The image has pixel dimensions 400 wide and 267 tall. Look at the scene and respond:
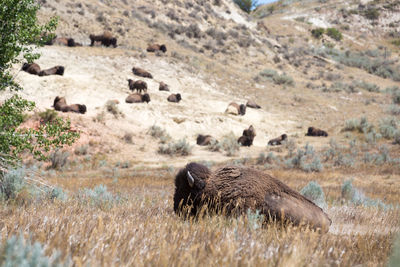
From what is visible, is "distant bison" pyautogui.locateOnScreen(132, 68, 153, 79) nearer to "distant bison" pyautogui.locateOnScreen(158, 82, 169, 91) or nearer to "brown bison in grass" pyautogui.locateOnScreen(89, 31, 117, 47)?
"distant bison" pyautogui.locateOnScreen(158, 82, 169, 91)

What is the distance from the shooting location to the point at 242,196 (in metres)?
3.27

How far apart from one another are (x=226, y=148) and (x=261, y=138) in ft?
15.8

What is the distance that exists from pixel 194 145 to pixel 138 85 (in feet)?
22.3

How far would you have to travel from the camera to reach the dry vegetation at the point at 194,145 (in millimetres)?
1879

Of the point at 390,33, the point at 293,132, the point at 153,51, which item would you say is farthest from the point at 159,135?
the point at 390,33

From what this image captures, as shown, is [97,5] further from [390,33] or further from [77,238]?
[390,33]

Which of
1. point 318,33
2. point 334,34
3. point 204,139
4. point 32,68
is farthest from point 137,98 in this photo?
point 334,34

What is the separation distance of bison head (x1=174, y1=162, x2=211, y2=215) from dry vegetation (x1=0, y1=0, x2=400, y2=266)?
29cm

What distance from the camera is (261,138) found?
69.7 feet

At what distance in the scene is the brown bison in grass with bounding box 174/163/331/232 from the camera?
323cm

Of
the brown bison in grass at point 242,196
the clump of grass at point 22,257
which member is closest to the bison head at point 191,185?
the brown bison in grass at point 242,196

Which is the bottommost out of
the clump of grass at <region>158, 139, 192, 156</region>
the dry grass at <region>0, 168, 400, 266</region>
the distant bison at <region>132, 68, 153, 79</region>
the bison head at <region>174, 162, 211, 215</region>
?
the clump of grass at <region>158, 139, 192, 156</region>

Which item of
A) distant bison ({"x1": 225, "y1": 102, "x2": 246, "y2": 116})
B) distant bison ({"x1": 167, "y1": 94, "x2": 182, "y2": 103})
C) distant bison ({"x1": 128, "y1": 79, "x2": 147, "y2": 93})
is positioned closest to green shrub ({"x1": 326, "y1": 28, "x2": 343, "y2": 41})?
distant bison ({"x1": 225, "y1": 102, "x2": 246, "y2": 116})

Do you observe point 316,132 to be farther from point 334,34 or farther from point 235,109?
point 334,34
